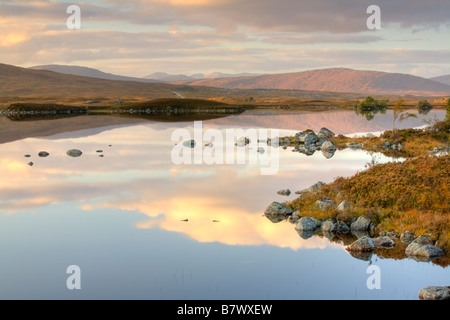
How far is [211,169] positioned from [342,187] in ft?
49.0

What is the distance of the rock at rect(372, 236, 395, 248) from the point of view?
1828 centimetres

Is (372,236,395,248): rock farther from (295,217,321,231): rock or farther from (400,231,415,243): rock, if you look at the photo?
(295,217,321,231): rock

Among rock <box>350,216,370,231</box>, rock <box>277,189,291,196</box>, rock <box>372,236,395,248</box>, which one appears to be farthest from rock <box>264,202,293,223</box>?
rock <box>372,236,395,248</box>

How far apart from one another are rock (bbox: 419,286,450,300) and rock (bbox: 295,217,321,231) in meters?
6.77

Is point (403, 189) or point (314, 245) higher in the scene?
point (403, 189)

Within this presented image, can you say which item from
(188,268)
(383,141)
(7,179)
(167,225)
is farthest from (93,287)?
(383,141)

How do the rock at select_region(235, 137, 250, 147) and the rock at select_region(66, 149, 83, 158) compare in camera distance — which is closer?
the rock at select_region(66, 149, 83, 158)

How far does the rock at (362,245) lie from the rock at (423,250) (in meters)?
1.21

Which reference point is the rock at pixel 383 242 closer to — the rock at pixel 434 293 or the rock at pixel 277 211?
the rock at pixel 434 293

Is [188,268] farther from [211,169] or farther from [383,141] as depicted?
[383,141]

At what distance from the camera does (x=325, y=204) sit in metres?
22.2

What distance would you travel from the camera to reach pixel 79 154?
45844mm

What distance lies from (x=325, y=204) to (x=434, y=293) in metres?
8.71

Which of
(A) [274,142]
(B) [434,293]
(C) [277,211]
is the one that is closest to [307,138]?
(A) [274,142]
